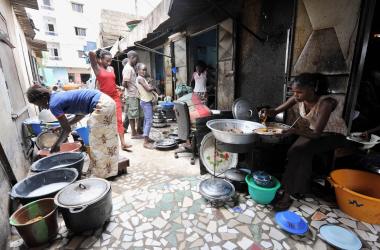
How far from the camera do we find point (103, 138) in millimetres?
3021

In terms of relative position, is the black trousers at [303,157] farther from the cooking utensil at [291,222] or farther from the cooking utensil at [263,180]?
the cooking utensil at [291,222]

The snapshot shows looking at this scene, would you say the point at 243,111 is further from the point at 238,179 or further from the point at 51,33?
the point at 51,33

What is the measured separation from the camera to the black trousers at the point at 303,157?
2412 mm

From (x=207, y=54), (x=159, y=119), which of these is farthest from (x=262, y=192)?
(x=207, y=54)

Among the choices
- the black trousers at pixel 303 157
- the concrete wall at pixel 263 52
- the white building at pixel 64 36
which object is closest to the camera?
the black trousers at pixel 303 157

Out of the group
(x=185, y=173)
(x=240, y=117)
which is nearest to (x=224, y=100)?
(x=240, y=117)

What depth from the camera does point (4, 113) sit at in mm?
2973

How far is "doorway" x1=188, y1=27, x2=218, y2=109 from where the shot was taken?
7086 mm

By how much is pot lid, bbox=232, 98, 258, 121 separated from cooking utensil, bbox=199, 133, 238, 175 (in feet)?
1.91

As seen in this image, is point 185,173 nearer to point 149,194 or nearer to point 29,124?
point 149,194

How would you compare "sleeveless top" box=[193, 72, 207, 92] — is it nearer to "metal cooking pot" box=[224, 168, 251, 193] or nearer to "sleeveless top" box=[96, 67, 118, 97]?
"sleeveless top" box=[96, 67, 118, 97]

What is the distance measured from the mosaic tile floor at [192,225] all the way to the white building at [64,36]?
26.1 meters

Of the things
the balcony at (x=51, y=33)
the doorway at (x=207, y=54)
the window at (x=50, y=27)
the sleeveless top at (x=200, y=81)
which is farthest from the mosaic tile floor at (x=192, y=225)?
the window at (x=50, y=27)

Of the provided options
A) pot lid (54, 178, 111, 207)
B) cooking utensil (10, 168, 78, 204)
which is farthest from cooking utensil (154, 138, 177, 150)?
pot lid (54, 178, 111, 207)
